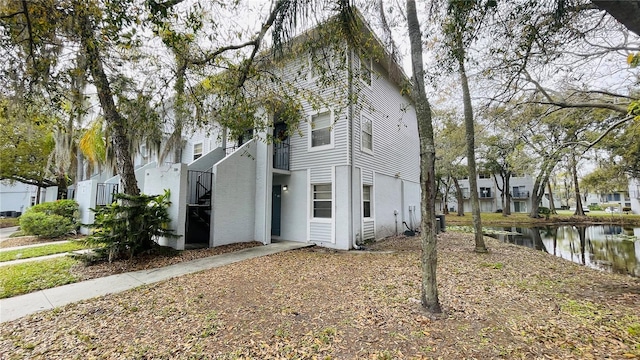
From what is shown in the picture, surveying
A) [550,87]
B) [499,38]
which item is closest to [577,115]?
[550,87]

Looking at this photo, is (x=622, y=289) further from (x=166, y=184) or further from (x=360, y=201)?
(x=166, y=184)

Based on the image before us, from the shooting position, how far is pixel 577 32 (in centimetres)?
515

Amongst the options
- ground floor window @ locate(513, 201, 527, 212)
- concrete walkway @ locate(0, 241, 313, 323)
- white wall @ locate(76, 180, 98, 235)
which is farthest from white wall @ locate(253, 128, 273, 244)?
ground floor window @ locate(513, 201, 527, 212)

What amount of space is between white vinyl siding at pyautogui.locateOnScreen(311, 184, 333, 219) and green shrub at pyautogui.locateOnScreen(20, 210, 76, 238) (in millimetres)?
10396

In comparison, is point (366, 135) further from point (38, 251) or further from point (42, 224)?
point (42, 224)

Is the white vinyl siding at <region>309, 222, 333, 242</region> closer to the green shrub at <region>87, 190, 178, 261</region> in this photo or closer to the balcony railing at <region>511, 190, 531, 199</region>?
the green shrub at <region>87, 190, 178, 261</region>

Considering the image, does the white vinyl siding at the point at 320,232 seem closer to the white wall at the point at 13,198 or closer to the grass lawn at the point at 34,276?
the grass lawn at the point at 34,276

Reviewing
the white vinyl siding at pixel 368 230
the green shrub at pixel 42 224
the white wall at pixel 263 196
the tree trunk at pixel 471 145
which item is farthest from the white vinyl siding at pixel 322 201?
the green shrub at pixel 42 224

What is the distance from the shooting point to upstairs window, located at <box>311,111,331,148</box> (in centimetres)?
917

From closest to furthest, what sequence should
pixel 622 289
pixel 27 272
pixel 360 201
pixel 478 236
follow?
pixel 622 289 → pixel 27 272 → pixel 478 236 → pixel 360 201

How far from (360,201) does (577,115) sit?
10.3 metres

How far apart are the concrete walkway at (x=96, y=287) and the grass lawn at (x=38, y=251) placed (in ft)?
7.50

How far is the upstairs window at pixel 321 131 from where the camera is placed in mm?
9172

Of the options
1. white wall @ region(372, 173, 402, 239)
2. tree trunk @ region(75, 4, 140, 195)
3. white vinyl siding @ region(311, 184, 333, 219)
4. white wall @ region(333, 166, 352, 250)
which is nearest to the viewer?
tree trunk @ region(75, 4, 140, 195)
